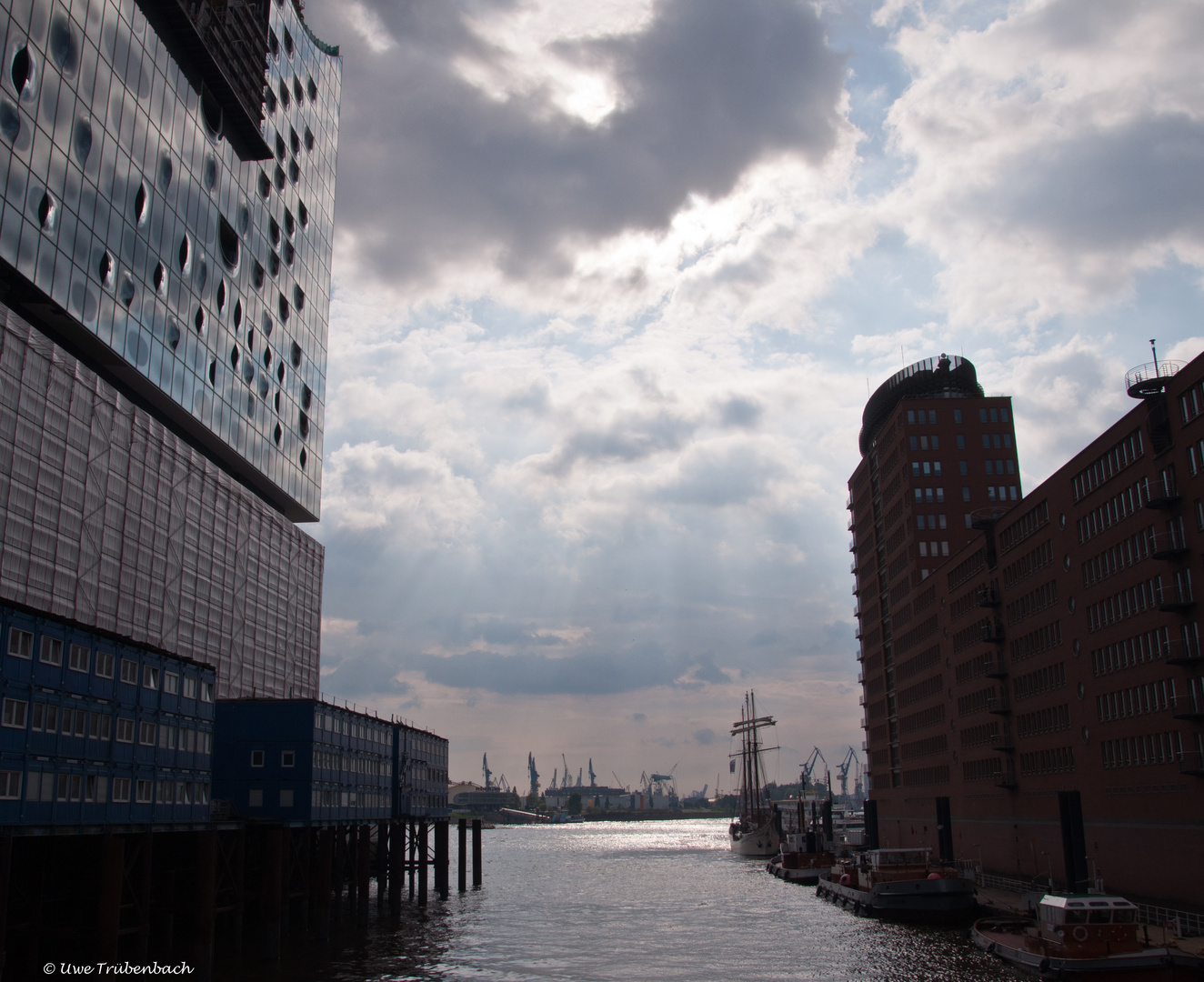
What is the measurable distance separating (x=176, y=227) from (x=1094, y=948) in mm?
72606

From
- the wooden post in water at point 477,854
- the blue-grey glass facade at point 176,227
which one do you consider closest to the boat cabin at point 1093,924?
the blue-grey glass facade at point 176,227

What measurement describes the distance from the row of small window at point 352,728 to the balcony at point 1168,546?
158 ft

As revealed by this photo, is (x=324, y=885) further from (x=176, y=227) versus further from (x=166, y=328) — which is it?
(x=176, y=227)

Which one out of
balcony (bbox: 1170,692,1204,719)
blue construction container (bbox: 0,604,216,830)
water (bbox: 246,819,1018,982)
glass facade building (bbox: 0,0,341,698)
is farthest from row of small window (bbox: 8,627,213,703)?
balcony (bbox: 1170,692,1204,719)

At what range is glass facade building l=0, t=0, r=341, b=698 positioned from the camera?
194 feet

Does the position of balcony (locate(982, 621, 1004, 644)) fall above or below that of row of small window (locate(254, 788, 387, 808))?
above

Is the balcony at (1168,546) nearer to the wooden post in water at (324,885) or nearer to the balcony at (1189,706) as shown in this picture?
the balcony at (1189,706)

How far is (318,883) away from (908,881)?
36.8m

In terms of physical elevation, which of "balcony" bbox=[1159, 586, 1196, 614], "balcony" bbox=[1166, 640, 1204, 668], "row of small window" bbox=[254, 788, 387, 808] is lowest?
"row of small window" bbox=[254, 788, 387, 808]

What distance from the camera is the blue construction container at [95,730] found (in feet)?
120

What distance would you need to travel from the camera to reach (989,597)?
87.6 meters

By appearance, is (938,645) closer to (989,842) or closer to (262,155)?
(989,842)

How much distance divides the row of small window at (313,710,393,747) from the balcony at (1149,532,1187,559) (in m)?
48.1

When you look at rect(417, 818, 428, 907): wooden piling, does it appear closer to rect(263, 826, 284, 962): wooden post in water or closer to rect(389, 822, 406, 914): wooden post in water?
rect(389, 822, 406, 914): wooden post in water
